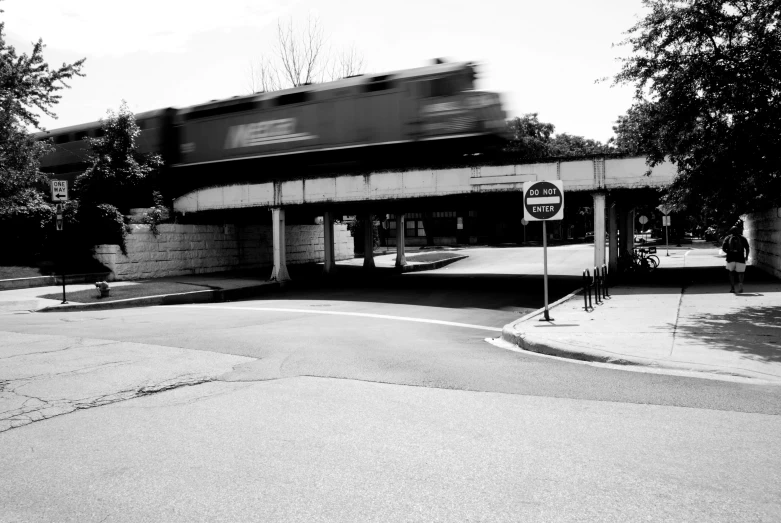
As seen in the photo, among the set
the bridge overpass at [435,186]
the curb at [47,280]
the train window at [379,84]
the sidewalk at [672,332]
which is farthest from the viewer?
the curb at [47,280]

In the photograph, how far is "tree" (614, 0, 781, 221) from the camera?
1106 centimetres

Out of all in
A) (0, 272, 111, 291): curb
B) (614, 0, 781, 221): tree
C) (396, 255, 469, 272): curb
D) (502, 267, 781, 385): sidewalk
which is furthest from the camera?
(396, 255, 469, 272): curb

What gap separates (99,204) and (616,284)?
20.0m

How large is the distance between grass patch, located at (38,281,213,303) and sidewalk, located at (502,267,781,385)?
511 inches

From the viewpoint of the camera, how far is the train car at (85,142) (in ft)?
89.5

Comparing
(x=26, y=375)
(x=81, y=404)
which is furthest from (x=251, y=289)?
(x=81, y=404)

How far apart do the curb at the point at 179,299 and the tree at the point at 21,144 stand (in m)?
7.16

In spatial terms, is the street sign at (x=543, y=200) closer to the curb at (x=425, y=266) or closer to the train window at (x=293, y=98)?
the train window at (x=293, y=98)

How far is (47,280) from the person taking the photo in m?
23.0

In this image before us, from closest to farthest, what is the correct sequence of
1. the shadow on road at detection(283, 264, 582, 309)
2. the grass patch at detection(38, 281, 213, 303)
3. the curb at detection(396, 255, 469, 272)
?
the shadow on road at detection(283, 264, 582, 309) < the grass patch at detection(38, 281, 213, 303) < the curb at detection(396, 255, 469, 272)

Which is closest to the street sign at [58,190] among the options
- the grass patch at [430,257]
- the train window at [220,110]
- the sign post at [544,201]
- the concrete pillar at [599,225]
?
the train window at [220,110]

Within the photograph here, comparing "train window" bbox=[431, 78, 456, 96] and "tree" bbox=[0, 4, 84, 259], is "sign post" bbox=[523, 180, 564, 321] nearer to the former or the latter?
"train window" bbox=[431, 78, 456, 96]

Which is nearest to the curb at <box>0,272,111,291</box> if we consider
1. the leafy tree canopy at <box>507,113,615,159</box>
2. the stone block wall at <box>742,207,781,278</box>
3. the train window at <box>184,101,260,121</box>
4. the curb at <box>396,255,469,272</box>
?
the train window at <box>184,101,260,121</box>

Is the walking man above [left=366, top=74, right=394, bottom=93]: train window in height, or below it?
below
